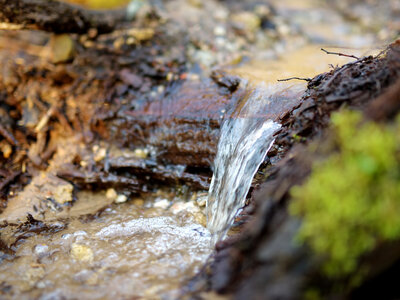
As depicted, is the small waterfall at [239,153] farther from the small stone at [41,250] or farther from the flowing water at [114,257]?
the small stone at [41,250]

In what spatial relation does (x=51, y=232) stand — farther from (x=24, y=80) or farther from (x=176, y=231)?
(x=24, y=80)

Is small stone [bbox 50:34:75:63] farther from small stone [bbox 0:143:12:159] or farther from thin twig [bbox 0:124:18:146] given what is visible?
small stone [bbox 0:143:12:159]

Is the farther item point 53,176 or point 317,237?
point 53,176

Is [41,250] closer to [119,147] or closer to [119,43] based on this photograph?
[119,147]

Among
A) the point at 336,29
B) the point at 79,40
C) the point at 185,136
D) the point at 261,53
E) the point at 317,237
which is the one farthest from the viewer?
the point at 336,29

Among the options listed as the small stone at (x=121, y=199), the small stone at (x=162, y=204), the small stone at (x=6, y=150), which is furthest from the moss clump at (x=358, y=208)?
the small stone at (x=6, y=150)

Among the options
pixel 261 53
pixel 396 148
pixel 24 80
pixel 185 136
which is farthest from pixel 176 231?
pixel 261 53

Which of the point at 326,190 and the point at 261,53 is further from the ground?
the point at 261,53
